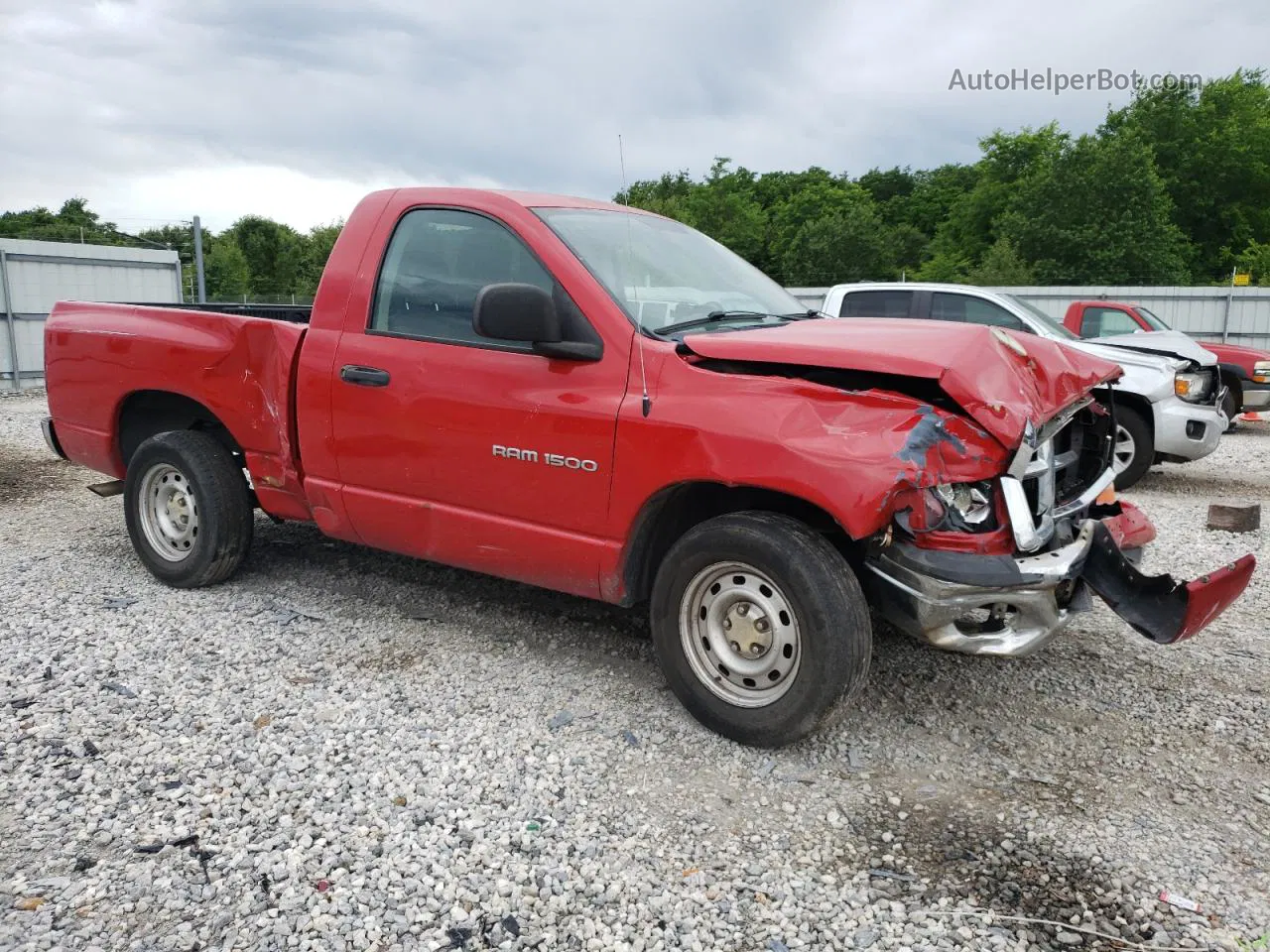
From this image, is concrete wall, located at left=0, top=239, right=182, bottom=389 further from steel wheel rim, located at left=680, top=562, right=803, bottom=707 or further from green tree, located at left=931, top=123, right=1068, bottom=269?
green tree, located at left=931, top=123, right=1068, bottom=269

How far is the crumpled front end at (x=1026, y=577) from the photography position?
308 centimetres

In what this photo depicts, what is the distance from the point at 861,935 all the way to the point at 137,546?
434cm

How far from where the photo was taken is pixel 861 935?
249 cm

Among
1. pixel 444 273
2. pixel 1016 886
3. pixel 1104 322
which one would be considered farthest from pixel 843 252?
pixel 1016 886

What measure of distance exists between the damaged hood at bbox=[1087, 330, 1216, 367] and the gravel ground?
4173 mm

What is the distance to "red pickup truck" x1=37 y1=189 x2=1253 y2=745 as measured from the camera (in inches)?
123

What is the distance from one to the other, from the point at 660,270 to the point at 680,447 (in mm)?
1006

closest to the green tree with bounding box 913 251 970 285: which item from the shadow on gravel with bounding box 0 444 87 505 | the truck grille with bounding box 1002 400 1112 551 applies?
the shadow on gravel with bounding box 0 444 87 505

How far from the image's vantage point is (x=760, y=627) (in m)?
3.36

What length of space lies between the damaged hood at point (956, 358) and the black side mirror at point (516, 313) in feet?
1.70

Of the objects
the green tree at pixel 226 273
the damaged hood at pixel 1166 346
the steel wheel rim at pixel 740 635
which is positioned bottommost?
the steel wheel rim at pixel 740 635

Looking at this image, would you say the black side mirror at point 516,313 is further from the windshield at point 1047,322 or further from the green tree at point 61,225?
the green tree at point 61,225

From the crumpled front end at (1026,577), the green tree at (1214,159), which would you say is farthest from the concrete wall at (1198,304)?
the green tree at (1214,159)

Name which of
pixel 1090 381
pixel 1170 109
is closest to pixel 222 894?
pixel 1090 381
